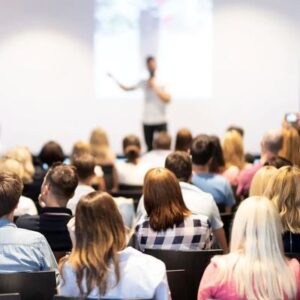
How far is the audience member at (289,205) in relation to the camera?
3.54 metres

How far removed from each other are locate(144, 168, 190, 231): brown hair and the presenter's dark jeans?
6.07 m

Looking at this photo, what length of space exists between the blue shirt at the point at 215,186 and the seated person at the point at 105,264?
2300mm

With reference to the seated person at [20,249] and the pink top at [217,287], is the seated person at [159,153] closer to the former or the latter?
the seated person at [20,249]

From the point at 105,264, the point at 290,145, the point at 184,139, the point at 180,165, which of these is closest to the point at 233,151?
the point at 184,139

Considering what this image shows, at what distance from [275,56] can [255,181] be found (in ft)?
21.3

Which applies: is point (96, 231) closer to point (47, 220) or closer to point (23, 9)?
point (47, 220)

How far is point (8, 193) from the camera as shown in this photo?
3.27 meters

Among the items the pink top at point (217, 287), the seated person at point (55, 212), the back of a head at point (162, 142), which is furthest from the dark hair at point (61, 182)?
the back of a head at point (162, 142)

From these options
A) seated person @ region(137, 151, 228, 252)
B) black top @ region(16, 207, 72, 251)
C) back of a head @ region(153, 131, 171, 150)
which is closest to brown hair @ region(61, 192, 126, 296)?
black top @ region(16, 207, 72, 251)

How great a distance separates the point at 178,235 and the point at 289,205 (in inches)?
→ 22.8

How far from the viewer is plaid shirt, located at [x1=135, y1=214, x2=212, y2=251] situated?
3.63 m

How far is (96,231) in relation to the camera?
108 inches

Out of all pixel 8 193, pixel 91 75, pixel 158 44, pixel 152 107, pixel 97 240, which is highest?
pixel 158 44

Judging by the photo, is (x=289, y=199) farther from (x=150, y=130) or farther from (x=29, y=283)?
(x=150, y=130)
